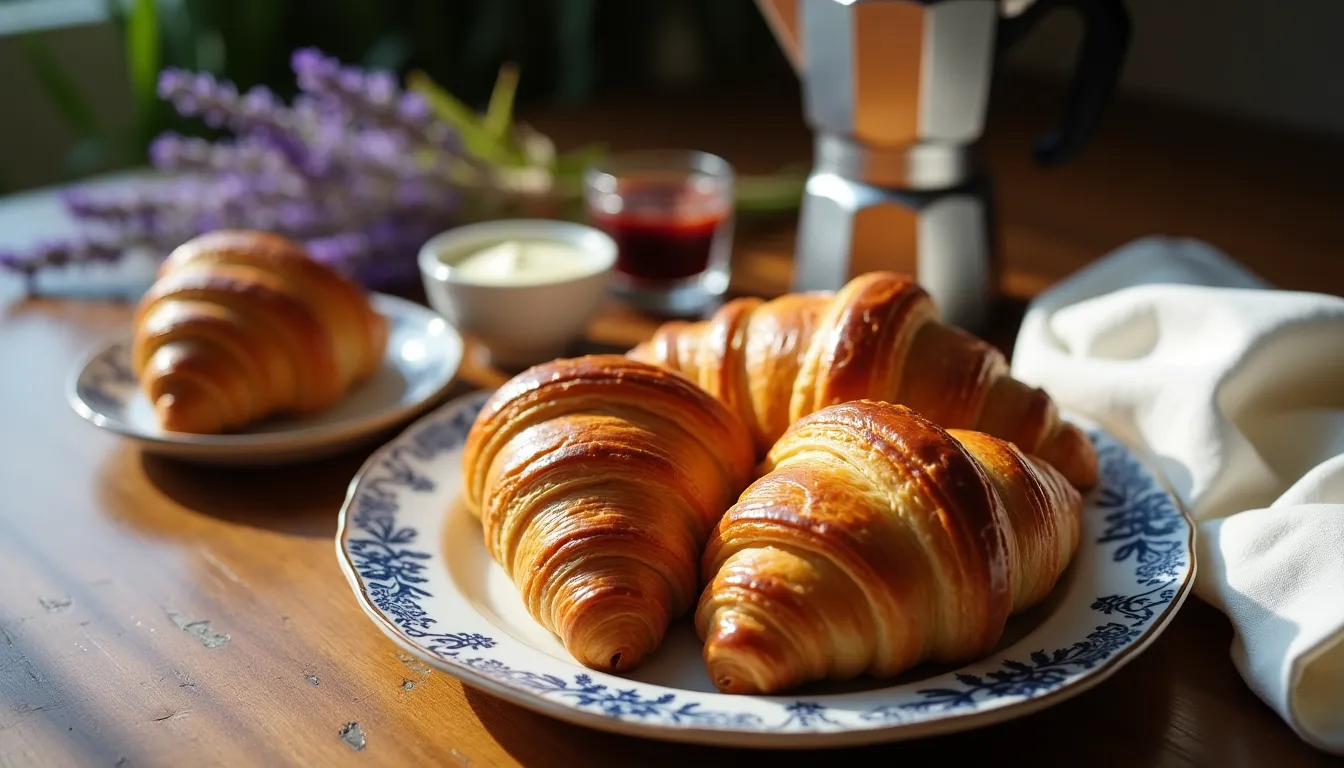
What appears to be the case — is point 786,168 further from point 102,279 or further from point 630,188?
point 102,279

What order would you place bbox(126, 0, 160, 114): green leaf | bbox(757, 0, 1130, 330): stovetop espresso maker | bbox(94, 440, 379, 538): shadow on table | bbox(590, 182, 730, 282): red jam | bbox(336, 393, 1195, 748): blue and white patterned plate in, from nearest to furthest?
bbox(336, 393, 1195, 748): blue and white patterned plate, bbox(94, 440, 379, 538): shadow on table, bbox(757, 0, 1130, 330): stovetop espresso maker, bbox(590, 182, 730, 282): red jam, bbox(126, 0, 160, 114): green leaf

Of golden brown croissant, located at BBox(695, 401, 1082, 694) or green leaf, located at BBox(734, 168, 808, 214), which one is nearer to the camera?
golden brown croissant, located at BBox(695, 401, 1082, 694)

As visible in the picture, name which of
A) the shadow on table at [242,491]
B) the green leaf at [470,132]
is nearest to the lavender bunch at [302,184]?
the green leaf at [470,132]

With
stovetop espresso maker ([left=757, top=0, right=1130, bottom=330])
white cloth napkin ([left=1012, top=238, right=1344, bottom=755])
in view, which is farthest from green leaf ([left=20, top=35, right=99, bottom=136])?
white cloth napkin ([left=1012, top=238, right=1344, bottom=755])

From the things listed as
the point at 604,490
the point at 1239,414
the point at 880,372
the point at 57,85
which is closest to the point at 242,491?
the point at 604,490

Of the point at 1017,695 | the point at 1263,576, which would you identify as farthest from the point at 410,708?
the point at 1263,576

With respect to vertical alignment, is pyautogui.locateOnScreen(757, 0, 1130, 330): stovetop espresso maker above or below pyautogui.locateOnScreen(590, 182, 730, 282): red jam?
above

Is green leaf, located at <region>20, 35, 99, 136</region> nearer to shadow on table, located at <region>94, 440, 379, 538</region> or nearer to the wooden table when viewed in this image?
the wooden table
